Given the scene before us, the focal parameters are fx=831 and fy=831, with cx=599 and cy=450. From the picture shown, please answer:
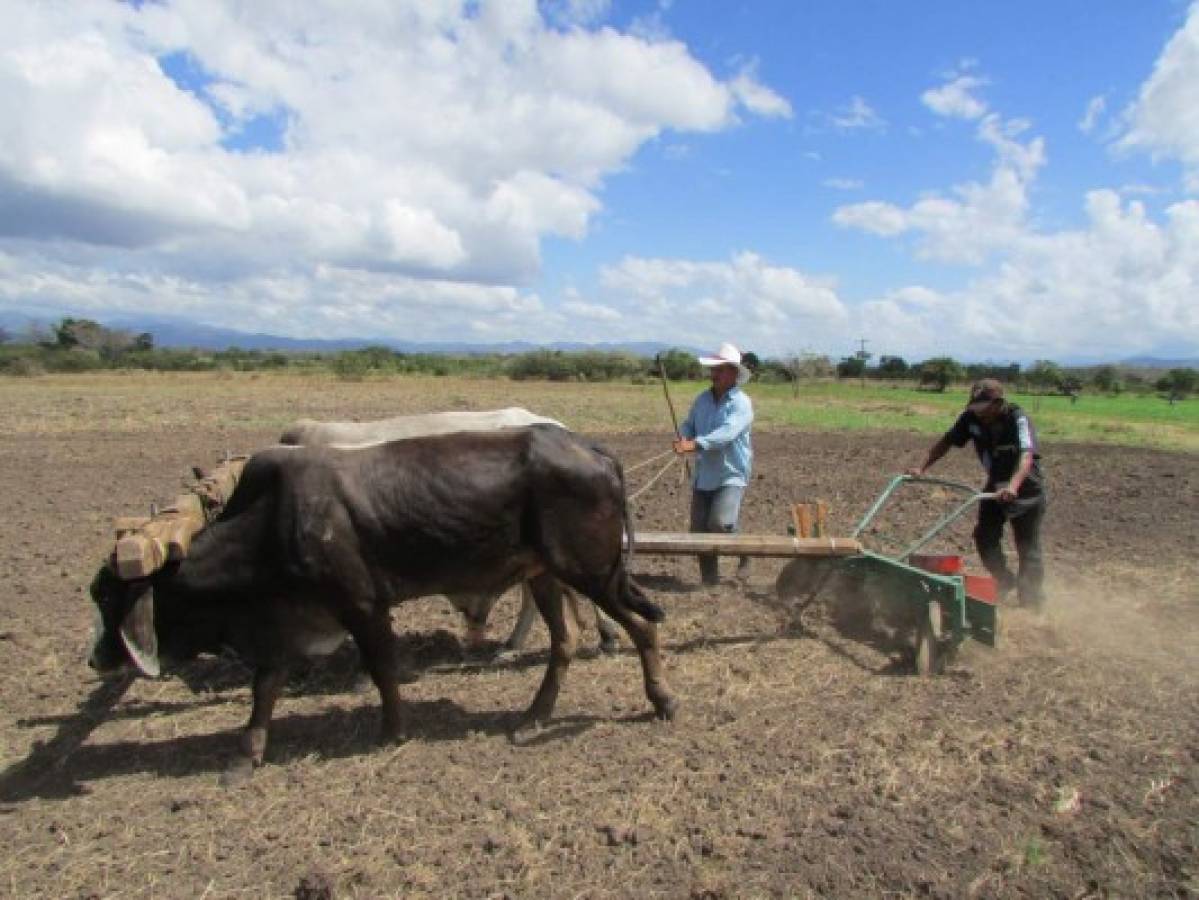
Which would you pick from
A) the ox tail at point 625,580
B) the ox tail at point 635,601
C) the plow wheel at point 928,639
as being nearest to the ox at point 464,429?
the ox tail at point 625,580

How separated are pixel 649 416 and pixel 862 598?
812 inches

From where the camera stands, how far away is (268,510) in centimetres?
486

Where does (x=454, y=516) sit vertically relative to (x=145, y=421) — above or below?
above

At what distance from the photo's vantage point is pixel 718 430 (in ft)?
23.0

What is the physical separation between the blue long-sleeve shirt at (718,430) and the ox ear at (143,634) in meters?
4.29

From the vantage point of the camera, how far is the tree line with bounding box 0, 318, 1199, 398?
58.5 m

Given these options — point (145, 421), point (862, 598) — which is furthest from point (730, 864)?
point (145, 421)

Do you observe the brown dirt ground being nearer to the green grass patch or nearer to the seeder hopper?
the seeder hopper

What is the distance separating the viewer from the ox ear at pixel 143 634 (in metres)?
4.63

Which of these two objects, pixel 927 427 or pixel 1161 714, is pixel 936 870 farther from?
pixel 927 427

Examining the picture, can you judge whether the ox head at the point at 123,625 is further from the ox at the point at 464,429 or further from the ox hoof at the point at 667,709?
the ox hoof at the point at 667,709

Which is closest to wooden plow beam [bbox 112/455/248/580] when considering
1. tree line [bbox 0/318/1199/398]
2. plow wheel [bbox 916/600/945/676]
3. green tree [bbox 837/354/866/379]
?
plow wheel [bbox 916/600/945/676]

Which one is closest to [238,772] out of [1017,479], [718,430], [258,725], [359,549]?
[258,725]

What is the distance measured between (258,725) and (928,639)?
4.37 metres
